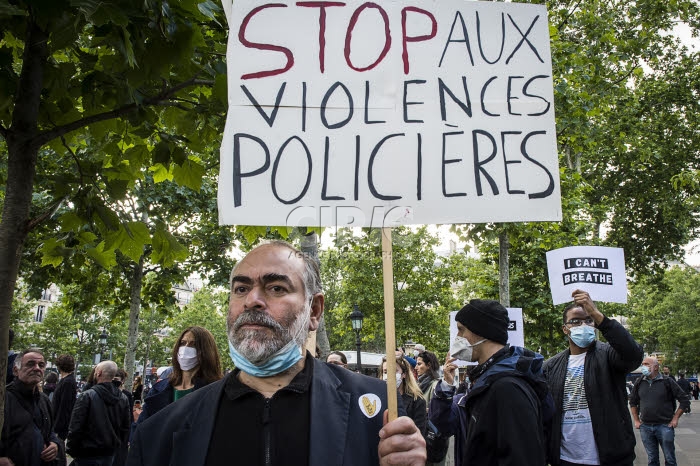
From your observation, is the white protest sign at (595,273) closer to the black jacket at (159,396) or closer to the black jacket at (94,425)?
the black jacket at (159,396)

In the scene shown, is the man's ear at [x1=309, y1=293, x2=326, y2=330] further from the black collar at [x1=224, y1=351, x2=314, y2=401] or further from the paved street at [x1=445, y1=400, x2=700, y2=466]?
the paved street at [x1=445, y1=400, x2=700, y2=466]

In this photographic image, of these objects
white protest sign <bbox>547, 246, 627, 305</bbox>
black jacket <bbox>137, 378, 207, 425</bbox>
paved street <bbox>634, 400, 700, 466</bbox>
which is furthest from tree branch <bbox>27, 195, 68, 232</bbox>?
paved street <bbox>634, 400, 700, 466</bbox>

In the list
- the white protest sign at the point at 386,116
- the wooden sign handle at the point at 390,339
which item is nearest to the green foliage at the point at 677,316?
the white protest sign at the point at 386,116

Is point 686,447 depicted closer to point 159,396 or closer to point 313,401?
point 159,396

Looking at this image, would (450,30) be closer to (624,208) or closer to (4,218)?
(4,218)

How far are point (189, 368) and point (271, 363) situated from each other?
3.04m

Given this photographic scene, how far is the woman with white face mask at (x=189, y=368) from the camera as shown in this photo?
4.94m

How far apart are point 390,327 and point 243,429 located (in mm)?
666

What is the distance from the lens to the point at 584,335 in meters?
5.02

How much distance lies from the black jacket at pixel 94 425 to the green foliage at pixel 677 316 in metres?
59.5

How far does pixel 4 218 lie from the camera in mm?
2805

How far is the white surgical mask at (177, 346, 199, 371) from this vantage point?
5.01 metres

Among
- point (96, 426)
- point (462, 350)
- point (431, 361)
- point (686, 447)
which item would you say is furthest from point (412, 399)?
point (686, 447)

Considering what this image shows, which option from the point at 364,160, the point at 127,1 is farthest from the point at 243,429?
the point at 127,1
